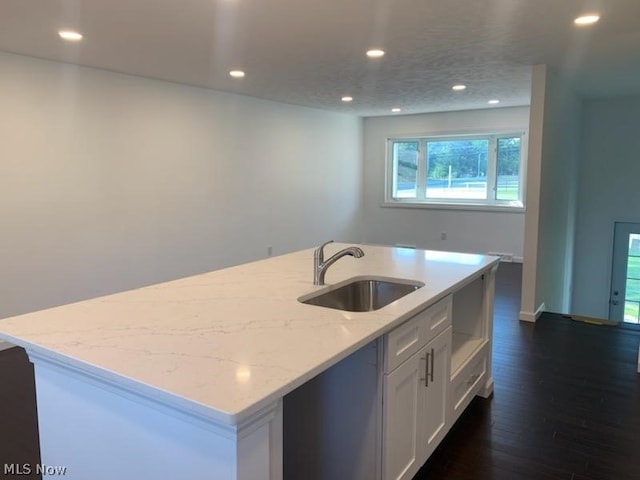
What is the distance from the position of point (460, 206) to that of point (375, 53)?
4.35m

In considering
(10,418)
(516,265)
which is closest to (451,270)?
(10,418)

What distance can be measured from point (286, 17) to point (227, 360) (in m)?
2.36

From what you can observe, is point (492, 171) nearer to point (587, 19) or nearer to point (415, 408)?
point (587, 19)

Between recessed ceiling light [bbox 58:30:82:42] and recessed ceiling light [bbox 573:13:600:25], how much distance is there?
3.27 meters

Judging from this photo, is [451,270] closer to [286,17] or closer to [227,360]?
Answer: [227,360]

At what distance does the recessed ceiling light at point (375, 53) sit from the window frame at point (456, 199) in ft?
13.1

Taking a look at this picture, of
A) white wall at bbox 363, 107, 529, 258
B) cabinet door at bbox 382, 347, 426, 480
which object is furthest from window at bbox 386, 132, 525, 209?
cabinet door at bbox 382, 347, 426, 480

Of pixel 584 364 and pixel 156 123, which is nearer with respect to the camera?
pixel 584 364

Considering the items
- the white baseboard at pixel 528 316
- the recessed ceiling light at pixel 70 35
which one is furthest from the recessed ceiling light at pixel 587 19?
the recessed ceiling light at pixel 70 35

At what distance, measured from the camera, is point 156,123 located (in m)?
4.91

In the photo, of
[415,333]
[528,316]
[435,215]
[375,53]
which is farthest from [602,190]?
[415,333]

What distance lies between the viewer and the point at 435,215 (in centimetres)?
795

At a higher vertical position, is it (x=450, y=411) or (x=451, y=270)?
(x=451, y=270)

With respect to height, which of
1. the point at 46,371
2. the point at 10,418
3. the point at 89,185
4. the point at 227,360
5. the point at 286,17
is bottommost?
the point at 10,418
